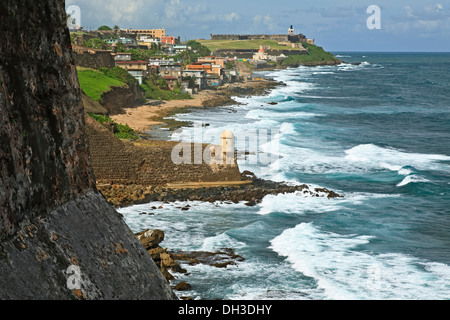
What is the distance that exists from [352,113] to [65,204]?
5439cm

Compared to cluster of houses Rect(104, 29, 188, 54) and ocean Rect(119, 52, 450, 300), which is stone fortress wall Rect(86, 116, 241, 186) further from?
cluster of houses Rect(104, 29, 188, 54)

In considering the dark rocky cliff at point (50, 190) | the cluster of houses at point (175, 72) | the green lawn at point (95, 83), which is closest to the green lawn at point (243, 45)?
the cluster of houses at point (175, 72)

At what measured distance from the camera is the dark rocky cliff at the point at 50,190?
17.7 feet

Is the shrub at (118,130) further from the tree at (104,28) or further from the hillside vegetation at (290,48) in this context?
the hillside vegetation at (290,48)

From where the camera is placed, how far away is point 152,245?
677 inches

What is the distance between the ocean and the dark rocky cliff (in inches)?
316

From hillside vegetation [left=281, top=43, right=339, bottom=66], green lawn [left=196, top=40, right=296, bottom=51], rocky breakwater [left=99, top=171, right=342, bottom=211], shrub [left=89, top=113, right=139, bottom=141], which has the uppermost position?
green lawn [left=196, top=40, right=296, bottom=51]

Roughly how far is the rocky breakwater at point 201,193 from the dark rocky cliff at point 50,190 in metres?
15.7

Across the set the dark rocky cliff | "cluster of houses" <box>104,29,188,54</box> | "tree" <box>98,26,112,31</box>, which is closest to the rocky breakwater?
the dark rocky cliff

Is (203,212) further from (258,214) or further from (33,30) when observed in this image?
(33,30)
